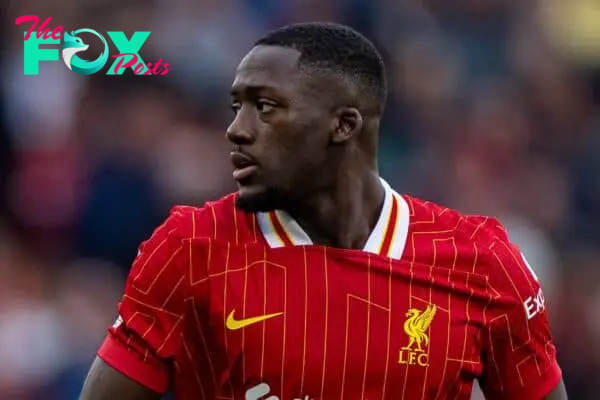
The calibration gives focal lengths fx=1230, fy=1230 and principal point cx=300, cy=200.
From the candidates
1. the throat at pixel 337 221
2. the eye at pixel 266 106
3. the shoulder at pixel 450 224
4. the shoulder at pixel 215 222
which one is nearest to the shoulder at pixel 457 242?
the shoulder at pixel 450 224

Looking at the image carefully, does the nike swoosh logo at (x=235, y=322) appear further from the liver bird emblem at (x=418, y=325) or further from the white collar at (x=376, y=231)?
the liver bird emblem at (x=418, y=325)

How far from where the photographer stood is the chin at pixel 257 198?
3414mm

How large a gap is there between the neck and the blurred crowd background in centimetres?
267

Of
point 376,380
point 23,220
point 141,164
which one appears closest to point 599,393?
point 141,164

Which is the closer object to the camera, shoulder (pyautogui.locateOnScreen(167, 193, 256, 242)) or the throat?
shoulder (pyautogui.locateOnScreen(167, 193, 256, 242))

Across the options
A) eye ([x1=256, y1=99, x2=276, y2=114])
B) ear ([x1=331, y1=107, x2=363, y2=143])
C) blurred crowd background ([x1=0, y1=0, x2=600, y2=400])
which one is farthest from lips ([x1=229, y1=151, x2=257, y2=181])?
blurred crowd background ([x1=0, y1=0, x2=600, y2=400])

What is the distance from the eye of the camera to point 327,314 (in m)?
3.43

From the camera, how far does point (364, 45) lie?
3578 millimetres

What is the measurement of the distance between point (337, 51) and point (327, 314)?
743mm

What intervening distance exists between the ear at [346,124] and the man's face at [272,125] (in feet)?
0.15

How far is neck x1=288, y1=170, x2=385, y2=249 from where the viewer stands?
11.6ft

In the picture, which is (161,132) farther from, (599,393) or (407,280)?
(407,280)

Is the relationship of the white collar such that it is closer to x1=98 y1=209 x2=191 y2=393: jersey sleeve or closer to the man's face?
the man's face

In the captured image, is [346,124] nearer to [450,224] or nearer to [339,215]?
[339,215]
